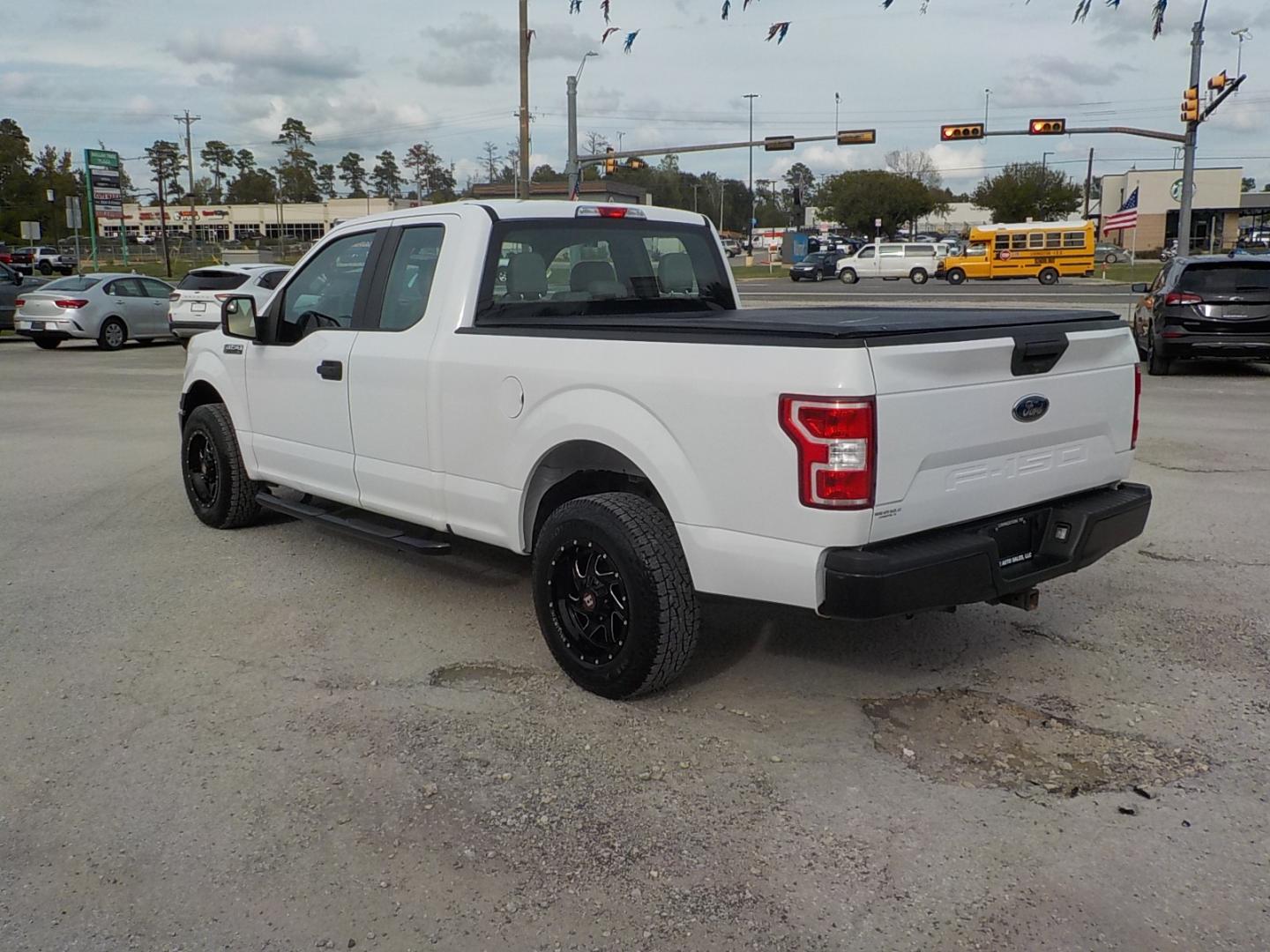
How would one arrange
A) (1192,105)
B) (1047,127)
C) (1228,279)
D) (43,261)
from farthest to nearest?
1. (43,261)
2. (1047,127)
3. (1192,105)
4. (1228,279)

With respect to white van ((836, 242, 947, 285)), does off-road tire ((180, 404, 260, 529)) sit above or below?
below

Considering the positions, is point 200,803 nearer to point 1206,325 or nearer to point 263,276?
point 1206,325

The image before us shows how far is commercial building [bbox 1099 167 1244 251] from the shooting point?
8481 centimetres

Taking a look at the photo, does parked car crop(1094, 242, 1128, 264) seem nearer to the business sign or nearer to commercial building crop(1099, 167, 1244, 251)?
commercial building crop(1099, 167, 1244, 251)

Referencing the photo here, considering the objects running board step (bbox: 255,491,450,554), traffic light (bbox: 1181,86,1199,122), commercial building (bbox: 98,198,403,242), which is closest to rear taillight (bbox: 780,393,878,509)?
running board step (bbox: 255,491,450,554)

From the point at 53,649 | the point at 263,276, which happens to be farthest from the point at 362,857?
the point at 263,276

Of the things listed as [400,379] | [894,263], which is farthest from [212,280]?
[894,263]

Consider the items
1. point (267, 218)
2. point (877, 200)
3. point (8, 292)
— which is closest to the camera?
point (8, 292)

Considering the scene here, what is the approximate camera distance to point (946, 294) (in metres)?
38.3

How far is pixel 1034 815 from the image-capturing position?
3.43 m

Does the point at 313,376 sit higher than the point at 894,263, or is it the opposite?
the point at 894,263

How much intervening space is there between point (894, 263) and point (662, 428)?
50457 mm

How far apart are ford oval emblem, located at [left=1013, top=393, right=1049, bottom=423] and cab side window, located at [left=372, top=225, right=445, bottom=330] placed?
8.48 feet

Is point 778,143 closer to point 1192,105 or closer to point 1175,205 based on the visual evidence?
point 1192,105
